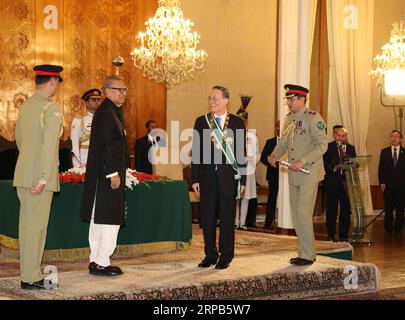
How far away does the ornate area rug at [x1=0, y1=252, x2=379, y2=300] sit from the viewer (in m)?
5.96

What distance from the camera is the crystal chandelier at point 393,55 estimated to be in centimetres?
1440

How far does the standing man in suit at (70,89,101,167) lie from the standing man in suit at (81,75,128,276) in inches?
83.8

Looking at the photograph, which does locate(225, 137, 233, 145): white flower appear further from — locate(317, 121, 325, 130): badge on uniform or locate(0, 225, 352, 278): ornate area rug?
locate(0, 225, 352, 278): ornate area rug

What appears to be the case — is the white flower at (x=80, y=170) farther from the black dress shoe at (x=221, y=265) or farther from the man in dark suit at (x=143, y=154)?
the man in dark suit at (x=143, y=154)

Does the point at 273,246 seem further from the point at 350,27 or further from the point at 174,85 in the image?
the point at 350,27

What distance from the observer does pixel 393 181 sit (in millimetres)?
12891

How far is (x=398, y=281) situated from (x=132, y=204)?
2.80m

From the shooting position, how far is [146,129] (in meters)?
12.5

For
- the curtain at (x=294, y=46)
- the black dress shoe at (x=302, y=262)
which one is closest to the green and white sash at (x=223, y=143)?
the black dress shoe at (x=302, y=262)

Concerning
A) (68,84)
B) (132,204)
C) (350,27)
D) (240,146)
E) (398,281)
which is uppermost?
(350,27)

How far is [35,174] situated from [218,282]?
1.73 meters

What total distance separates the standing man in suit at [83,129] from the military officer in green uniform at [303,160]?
2.23 m

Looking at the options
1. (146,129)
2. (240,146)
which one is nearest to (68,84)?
(146,129)

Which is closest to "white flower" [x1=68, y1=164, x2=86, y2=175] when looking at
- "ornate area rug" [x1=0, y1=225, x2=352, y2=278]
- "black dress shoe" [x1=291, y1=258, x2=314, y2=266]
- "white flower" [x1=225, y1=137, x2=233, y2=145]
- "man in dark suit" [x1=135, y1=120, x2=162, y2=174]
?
"ornate area rug" [x1=0, y1=225, x2=352, y2=278]
